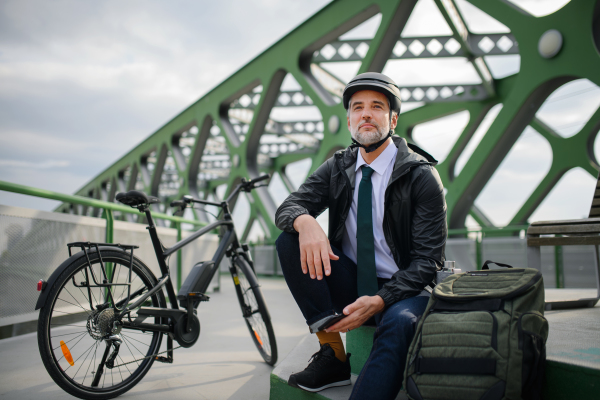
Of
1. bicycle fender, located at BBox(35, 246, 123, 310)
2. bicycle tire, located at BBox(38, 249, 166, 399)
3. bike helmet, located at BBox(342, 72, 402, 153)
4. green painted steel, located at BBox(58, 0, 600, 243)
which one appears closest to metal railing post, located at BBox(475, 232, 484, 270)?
green painted steel, located at BBox(58, 0, 600, 243)

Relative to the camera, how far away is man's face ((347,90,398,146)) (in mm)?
1946

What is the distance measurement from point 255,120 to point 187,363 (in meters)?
11.1

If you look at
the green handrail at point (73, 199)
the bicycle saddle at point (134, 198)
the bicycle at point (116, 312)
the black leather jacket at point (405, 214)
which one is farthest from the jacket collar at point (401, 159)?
the green handrail at point (73, 199)

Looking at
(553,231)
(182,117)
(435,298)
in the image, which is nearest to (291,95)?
(182,117)

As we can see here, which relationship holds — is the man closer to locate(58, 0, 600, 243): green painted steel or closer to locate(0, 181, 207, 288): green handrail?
locate(0, 181, 207, 288): green handrail

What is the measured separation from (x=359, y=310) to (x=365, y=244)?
0.36 meters

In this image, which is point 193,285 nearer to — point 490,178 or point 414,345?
point 414,345

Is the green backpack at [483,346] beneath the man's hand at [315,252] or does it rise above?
beneath

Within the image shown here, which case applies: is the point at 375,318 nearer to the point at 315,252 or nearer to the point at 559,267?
the point at 315,252

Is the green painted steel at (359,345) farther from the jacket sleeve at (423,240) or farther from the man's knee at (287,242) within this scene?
the man's knee at (287,242)

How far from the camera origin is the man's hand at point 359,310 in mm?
1542

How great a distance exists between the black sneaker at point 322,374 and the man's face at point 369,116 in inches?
40.6

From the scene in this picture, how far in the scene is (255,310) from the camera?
9.05ft

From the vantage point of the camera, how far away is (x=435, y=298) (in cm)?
143
